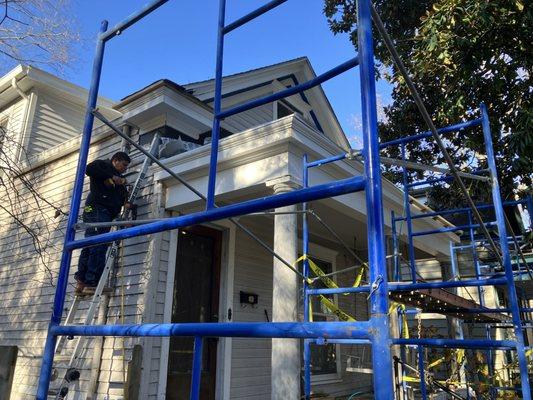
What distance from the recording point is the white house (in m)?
4.93

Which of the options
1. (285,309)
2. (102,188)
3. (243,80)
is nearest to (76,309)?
(102,188)

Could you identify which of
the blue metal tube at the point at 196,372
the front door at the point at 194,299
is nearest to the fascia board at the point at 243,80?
the front door at the point at 194,299

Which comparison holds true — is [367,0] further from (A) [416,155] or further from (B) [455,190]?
(A) [416,155]

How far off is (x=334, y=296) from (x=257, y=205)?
7.27 meters

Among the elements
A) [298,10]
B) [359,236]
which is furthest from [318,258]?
[298,10]

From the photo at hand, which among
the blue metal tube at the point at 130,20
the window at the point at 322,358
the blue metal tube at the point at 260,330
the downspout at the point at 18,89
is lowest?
the window at the point at 322,358

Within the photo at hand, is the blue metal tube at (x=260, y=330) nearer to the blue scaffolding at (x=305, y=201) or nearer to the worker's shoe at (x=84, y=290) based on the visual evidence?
the blue scaffolding at (x=305, y=201)

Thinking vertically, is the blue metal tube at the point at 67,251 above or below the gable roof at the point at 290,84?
below

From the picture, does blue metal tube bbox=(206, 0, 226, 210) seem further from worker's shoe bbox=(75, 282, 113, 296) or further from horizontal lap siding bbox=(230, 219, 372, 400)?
horizontal lap siding bbox=(230, 219, 372, 400)

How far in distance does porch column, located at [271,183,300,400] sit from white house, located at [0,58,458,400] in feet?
0.07

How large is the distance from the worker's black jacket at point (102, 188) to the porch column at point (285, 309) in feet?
6.49

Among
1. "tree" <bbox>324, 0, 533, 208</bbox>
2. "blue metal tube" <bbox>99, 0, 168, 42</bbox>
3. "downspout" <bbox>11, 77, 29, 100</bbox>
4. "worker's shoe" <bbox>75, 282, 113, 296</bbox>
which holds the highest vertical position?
"downspout" <bbox>11, 77, 29, 100</bbox>

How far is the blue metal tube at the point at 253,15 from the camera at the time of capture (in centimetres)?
226

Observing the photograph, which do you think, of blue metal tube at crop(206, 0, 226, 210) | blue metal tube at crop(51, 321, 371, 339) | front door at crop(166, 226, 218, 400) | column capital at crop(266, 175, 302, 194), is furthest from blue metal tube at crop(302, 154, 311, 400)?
blue metal tube at crop(51, 321, 371, 339)
